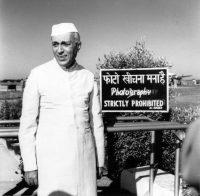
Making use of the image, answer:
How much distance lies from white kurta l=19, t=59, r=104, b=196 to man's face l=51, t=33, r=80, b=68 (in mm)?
86

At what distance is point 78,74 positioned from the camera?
263cm

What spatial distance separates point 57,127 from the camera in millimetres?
2471

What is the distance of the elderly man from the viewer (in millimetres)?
2463

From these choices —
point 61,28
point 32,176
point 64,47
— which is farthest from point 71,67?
point 32,176

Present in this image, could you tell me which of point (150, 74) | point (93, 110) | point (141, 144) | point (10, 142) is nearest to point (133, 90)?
point (150, 74)

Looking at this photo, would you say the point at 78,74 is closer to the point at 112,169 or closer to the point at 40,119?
the point at 40,119

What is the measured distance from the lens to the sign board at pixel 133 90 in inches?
227

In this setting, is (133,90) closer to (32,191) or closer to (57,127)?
(32,191)

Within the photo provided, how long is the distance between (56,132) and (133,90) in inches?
140

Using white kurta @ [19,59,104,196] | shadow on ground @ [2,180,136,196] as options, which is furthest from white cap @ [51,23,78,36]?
shadow on ground @ [2,180,136,196]

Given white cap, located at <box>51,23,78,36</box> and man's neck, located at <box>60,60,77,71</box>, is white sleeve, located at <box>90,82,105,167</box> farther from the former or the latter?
white cap, located at <box>51,23,78,36</box>

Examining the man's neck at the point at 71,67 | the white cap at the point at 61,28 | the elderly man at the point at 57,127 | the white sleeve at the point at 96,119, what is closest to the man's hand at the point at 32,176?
the elderly man at the point at 57,127

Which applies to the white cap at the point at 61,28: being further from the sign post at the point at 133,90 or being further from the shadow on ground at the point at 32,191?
the sign post at the point at 133,90

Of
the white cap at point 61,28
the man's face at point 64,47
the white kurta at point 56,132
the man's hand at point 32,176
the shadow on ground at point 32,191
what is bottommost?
the shadow on ground at point 32,191
